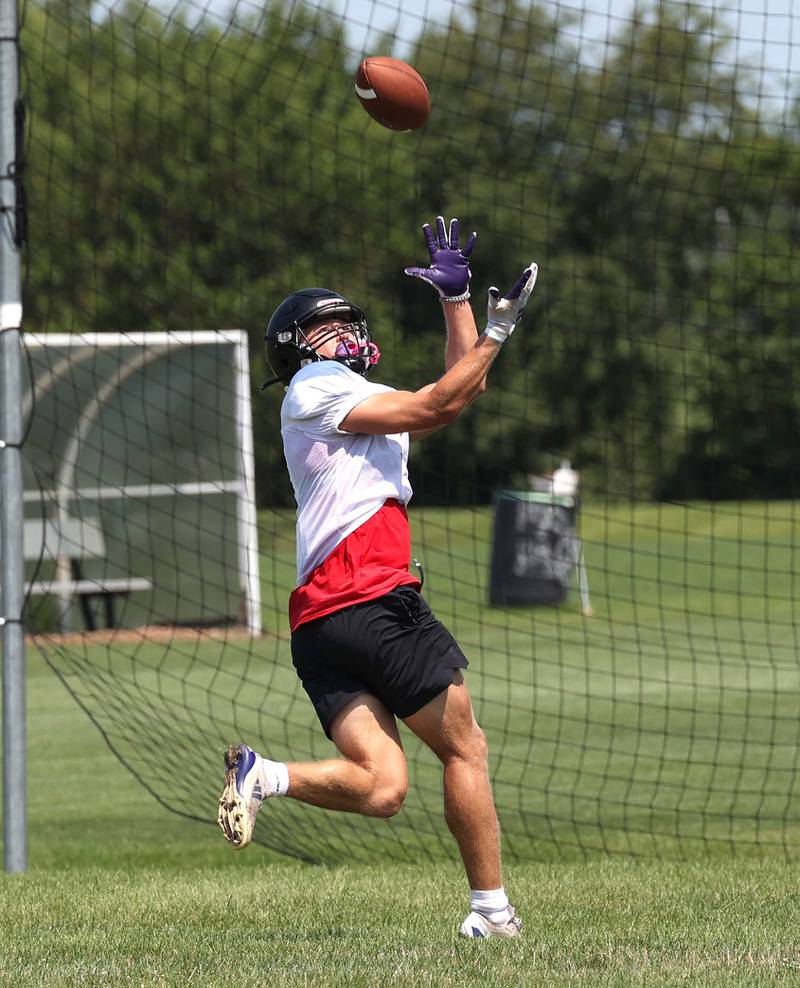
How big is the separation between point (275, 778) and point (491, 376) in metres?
34.6

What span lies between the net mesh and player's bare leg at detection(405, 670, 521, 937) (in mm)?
2857

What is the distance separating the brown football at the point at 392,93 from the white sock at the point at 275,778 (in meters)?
2.42

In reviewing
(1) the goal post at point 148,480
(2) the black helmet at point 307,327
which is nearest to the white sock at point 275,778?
(2) the black helmet at point 307,327

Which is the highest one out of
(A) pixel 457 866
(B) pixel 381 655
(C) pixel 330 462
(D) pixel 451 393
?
(D) pixel 451 393

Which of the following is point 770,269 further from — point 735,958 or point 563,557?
point 735,958

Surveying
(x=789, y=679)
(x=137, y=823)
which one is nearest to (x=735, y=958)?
(x=137, y=823)

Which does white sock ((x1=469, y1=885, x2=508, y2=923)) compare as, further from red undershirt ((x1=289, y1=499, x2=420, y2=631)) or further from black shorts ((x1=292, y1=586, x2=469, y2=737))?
red undershirt ((x1=289, y1=499, x2=420, y2=631))

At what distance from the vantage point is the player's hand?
4840 millimetres

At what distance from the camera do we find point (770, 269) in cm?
A: 4325

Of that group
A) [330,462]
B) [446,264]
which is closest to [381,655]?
[330,462]

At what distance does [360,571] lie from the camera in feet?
16.3

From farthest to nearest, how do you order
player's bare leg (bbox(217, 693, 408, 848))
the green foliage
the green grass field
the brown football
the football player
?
the green foliage, the brown football, the football player, player's bare leg (bbox(217, 693, 408, 848)), the green grass field

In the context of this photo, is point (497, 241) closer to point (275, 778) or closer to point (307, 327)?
point (307, 327)

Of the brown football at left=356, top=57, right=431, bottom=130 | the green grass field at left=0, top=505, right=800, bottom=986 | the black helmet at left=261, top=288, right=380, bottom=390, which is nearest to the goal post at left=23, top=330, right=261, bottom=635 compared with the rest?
the green grass field at left=0, top=505, right=800, bottom=986
